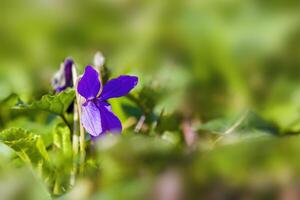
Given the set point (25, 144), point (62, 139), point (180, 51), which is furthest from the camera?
point (180, 51)

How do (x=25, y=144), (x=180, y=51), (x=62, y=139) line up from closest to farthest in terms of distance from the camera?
1. (x=25, y=144)
2. (x=62, y=139)
3. (x=180, y=51)

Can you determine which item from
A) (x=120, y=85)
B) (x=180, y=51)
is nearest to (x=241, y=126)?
(x=120, y=85)

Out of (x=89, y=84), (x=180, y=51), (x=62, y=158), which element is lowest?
(x=180, y=51)

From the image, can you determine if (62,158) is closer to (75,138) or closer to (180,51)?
(75,138)

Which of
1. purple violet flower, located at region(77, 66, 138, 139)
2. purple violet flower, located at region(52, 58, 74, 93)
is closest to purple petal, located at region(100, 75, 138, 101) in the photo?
purple violet flower, located at region(77, 66, 138, 139)

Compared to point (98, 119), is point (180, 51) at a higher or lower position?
lower

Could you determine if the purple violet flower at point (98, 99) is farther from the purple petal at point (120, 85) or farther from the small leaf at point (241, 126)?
the small leaf at point (241, 126)

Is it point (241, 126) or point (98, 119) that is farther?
point (241, 126)
